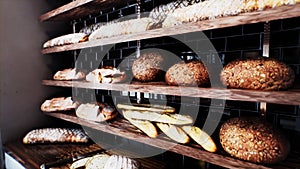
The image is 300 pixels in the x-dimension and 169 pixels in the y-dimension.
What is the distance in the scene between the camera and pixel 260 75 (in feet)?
2.36

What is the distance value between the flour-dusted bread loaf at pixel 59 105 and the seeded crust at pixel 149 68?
0.73 meters

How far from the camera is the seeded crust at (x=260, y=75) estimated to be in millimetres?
702

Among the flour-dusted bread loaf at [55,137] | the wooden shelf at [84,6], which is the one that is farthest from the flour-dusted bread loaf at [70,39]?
the flour-dusted bread loaf at [55,137]

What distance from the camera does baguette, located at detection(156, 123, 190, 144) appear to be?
92cm

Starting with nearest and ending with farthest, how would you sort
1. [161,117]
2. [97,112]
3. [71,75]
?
[161,117] → [97,112] → [71,75]

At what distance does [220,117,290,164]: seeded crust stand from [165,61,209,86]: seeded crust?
0.20 m

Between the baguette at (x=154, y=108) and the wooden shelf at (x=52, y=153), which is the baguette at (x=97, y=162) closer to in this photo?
the wooden shelf at (x=52, y=153)

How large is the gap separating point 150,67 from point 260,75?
1.58 feet

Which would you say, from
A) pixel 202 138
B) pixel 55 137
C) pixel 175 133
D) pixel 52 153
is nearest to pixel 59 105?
pixel 55 137

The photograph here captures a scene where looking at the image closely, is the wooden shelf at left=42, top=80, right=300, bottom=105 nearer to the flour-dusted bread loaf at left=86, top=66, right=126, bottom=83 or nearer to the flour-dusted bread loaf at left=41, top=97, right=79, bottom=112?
the flour-dusted bread loaf at left=86, top=66, right=126, bottom=83

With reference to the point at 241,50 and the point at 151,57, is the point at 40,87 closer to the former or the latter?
the point at 151,57

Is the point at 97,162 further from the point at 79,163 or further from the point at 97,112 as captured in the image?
the point at 97,112

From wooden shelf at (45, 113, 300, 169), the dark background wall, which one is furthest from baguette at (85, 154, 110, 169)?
the dark background wall

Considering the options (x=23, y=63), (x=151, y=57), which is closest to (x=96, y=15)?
(x=23, y=63)
